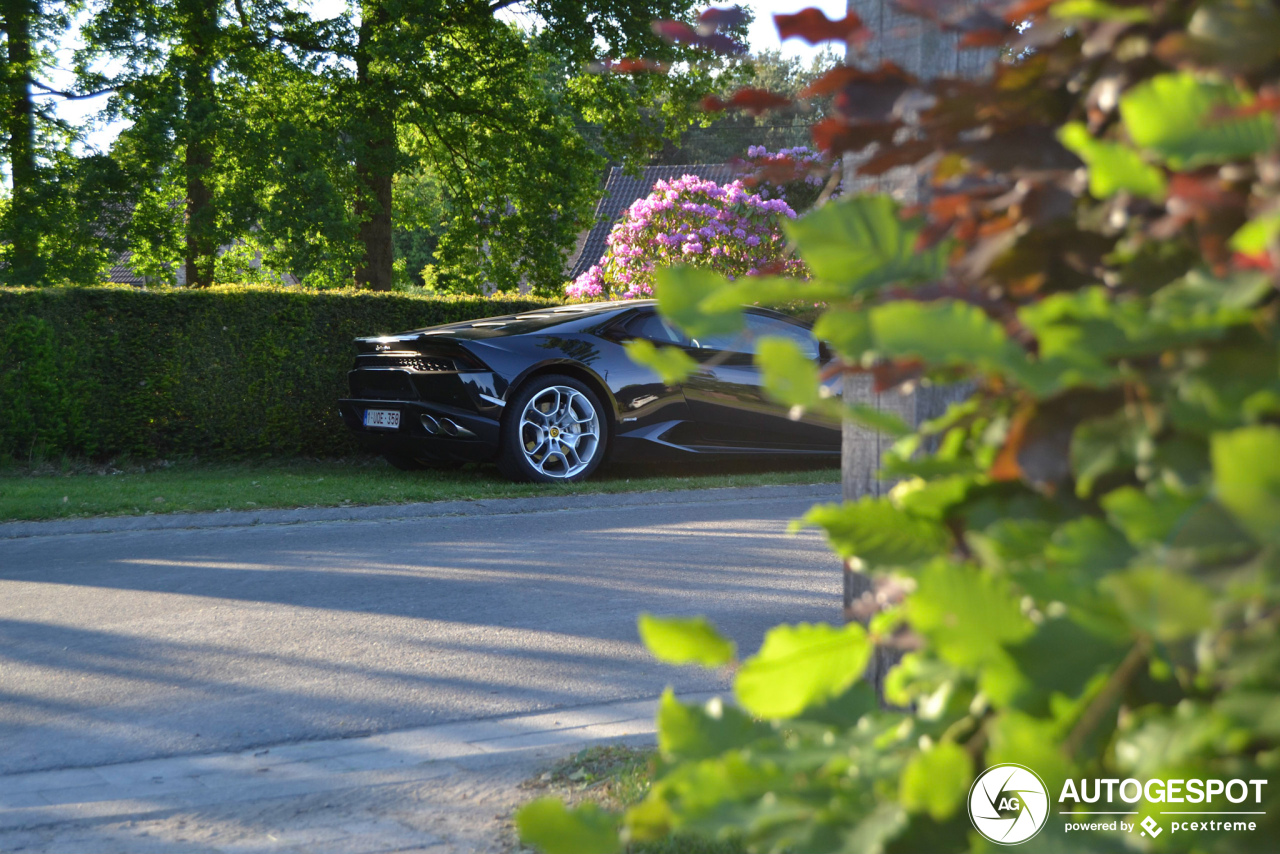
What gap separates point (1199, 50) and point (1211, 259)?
134 millimetres

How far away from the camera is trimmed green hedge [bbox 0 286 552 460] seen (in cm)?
1057

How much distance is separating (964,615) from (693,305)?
29 cm

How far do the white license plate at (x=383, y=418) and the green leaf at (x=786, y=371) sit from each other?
8928 millimetres

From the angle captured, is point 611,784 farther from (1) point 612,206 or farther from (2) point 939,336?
(1) point 612,206

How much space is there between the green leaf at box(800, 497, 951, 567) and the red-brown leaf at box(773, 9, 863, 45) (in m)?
0.41

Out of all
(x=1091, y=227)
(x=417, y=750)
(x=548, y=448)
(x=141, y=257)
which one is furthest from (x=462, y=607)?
(x=141, y=257)

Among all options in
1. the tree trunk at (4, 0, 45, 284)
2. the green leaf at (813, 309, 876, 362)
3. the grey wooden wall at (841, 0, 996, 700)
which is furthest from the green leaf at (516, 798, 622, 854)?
the tree trunk at (4, 0, 45, 284)

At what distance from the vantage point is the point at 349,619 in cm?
525

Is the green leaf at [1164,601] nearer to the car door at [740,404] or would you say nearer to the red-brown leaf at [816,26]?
the red-brown leaf at [816,26]

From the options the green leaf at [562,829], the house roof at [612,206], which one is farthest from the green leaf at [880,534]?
the house roof at [612,206]

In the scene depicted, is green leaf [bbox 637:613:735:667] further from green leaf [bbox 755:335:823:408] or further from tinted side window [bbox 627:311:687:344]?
tinted side window [bbox 627:311:687:344]

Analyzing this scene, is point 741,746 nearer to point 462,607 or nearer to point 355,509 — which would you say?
point 462,607

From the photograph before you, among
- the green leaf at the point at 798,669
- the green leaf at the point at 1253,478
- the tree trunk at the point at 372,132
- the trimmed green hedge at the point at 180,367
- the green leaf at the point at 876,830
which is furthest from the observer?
the tree trunk at the point at 372,132

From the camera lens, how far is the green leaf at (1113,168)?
76 centimetres
